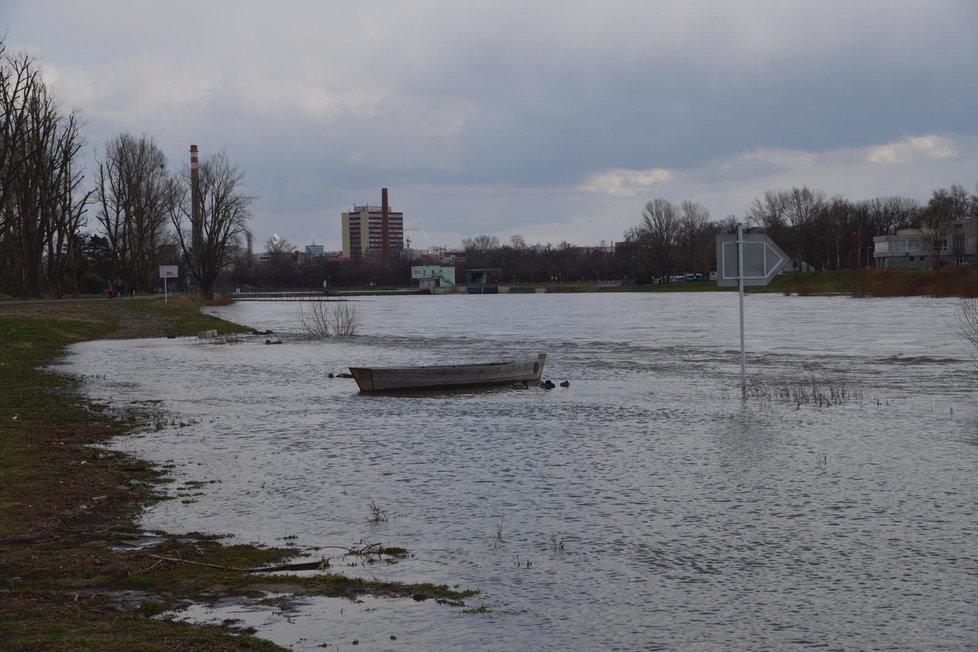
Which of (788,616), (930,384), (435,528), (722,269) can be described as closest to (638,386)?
(722,269)

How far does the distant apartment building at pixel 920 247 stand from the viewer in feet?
508

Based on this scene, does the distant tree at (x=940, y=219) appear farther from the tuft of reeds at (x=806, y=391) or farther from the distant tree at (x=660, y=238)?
the tuft of reeds at (x=806, y=391)

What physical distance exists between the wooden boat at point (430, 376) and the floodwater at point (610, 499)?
0.63 metres

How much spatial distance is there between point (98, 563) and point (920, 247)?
542 ft

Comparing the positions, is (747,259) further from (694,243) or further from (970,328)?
(694,243)

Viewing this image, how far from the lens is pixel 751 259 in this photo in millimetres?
25469

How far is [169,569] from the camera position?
1016 cm

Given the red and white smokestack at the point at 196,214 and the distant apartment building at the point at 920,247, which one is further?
the distant apartment building at the point at 920,247

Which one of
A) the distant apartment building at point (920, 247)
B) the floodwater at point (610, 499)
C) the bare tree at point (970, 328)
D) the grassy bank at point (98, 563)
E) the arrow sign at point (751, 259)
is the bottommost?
the floodwater at point (610, 499)

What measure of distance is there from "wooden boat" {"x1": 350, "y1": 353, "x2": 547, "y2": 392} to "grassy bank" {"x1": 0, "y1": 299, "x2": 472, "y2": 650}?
30.5ft

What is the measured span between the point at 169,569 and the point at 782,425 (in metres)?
14.3

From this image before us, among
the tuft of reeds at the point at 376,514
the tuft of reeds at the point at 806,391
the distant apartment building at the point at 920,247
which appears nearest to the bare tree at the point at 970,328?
the tuft of reeds at the point at 806,391

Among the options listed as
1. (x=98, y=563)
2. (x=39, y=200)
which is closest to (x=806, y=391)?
(x=98, y=563)

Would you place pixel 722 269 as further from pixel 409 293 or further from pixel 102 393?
pixel 409 293
